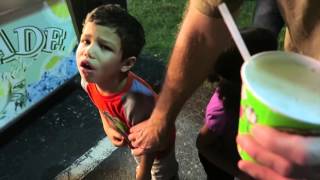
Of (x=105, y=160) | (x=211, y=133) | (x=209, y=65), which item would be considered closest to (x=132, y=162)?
(x=105, y=160)

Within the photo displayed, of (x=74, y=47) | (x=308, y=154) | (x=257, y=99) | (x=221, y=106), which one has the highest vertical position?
(x=257, y=99)

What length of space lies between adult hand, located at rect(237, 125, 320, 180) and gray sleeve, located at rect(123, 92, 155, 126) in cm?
75

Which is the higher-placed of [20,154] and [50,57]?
[50,57]

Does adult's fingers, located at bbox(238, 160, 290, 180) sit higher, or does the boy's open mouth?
adult's fingers, located at bbox(238, 160, 290, 180)

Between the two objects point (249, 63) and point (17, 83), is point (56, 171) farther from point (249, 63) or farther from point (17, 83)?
point (249, 63)

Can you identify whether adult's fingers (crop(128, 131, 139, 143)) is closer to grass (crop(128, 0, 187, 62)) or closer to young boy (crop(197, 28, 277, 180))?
young boy (crop(197, 28, 277, 180))

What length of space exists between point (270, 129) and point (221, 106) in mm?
822

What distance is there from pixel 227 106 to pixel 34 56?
135 centimetres

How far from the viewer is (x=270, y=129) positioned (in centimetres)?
113

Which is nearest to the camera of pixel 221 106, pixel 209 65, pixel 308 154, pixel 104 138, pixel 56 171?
pixel 308 154

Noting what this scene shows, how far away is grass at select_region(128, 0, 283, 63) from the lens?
3.73 meters

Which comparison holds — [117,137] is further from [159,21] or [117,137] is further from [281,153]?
[159,21]

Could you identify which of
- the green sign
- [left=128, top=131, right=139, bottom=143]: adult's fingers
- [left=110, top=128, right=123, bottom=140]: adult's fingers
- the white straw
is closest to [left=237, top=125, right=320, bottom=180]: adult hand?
the white straw

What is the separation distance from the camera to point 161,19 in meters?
4.09
